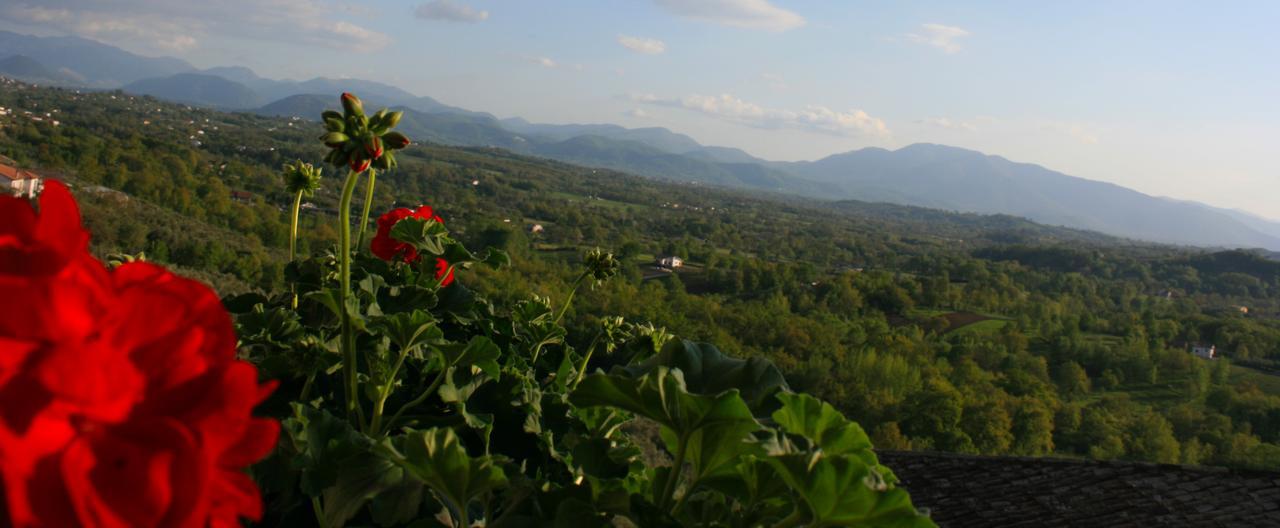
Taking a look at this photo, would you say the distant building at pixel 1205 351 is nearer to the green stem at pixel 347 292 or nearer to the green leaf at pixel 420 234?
the green leaf at pixel 420 234

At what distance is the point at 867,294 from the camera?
54.1 meters

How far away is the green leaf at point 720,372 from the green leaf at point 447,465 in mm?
226

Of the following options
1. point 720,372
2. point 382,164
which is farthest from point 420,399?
point 720,372

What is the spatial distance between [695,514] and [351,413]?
1.93ft

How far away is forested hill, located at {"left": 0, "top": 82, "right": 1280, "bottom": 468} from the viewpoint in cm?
3012

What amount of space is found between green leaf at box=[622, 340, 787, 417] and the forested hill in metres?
0.85

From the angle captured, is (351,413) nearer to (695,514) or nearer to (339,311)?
(339,311)

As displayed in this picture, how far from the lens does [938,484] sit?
33.4 feet

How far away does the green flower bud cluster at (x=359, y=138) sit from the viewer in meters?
1.07

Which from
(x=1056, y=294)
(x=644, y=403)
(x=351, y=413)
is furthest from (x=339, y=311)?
(x=1056, y=294)

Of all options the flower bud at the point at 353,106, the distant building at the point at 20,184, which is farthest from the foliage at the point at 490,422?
the distant building at the point at 20,184

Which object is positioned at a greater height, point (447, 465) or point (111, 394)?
point (111, 394)

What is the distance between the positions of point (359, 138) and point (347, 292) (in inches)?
8.6

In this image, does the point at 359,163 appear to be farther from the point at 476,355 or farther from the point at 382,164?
the point at 476,355
